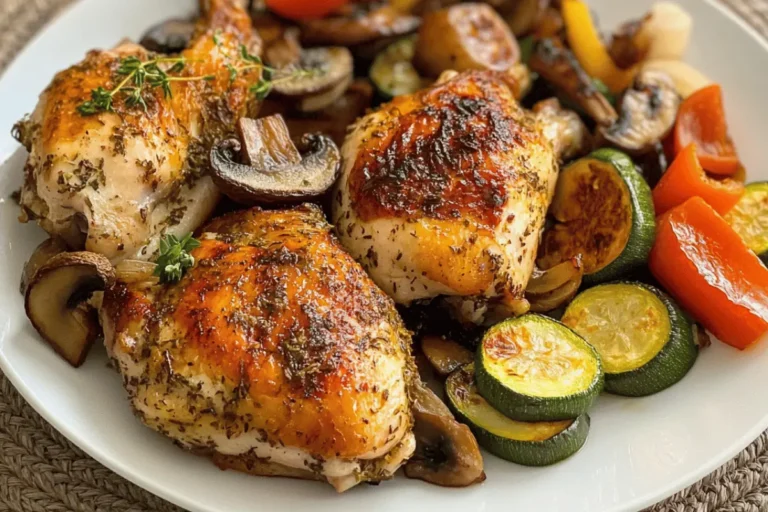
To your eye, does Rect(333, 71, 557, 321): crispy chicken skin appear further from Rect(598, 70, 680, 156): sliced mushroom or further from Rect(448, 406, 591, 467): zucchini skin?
Rect(598, 70, 680, 156): sliced mushroom

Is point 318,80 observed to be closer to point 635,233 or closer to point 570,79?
point 570,79

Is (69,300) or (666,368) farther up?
(69,300)

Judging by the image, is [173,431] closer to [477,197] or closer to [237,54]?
[477,197]

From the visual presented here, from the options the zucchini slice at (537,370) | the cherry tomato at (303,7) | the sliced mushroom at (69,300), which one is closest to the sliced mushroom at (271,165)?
the sliced mushroom at (69,300)

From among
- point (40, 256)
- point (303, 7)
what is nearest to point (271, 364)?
point (40, 256)

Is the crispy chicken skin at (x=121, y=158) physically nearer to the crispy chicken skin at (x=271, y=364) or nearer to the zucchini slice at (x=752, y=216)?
the crispy chicken skin at (x=271, y=364)

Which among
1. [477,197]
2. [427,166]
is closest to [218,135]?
[427,166]
